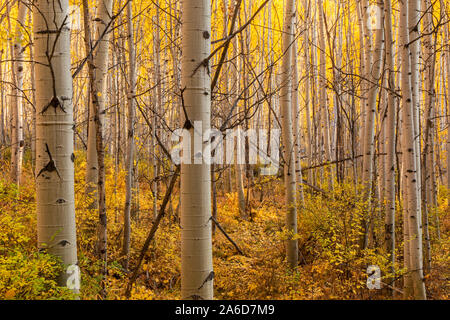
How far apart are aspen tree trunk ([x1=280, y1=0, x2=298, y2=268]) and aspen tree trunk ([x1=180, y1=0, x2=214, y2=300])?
3.30m

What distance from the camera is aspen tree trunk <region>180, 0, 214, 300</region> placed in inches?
80.5

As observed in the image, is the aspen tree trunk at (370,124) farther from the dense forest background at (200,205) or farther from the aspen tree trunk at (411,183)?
the aspen tree trunk at (411,183)

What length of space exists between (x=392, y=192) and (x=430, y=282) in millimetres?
1630

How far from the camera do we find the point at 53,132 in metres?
2.47

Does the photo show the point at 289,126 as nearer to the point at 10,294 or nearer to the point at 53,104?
the point at 53,104

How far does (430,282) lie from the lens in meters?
5.29

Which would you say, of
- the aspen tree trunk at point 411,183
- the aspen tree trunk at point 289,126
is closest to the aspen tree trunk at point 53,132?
the aspen tree trunk at point 289,126

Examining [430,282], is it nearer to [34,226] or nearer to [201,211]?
[201,211]

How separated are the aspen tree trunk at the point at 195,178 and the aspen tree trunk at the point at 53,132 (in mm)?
1013

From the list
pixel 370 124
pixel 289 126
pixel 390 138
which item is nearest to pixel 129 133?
pixel 289 126

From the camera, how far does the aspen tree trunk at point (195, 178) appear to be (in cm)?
204

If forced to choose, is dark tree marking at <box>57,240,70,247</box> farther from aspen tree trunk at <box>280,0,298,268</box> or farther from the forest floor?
aspen tree trunk at <box>280,0,298,268</box>

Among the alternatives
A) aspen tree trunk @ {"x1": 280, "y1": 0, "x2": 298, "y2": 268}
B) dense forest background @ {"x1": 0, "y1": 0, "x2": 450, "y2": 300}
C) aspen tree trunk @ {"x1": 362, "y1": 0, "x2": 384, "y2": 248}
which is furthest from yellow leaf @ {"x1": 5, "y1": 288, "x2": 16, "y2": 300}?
aspen tree trunk @ {"x1": 362, "y1": 0, "x2": 384, "y2": 248}

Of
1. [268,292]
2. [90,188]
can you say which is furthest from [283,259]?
[90,188]
